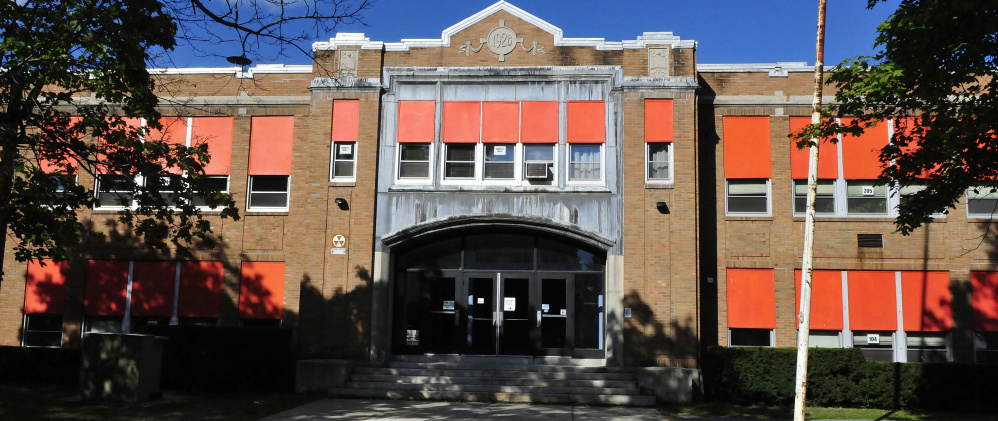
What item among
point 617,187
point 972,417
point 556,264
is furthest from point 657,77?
point 972,417

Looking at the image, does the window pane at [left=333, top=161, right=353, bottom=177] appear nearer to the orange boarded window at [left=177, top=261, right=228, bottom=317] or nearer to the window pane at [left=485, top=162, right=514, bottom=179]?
the window pane at [left=485, top=162, right=514, bottom=179]

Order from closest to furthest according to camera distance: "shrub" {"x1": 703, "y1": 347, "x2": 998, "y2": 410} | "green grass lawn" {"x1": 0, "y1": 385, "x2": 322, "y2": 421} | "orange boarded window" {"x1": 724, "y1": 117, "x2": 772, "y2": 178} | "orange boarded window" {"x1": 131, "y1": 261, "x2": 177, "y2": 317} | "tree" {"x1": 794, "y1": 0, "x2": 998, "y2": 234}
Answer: "tree" {"x1": 794, "y1": 0, "x2": 998, "y2": 234} → "green grass lawn" {"x1": 0, "y1": 385, "x2": 322, "y2": 421} → "shrub" {"x1": 703, "y1": 347, "x2": 998, "y2": 410} → "orange boarded window" {"x1": 724, "y1": 117, "x2": 772, "y2": 178} → "orange boarded window" {"x1": 131, "y1": 261, "x2": 177, "y2": 317}

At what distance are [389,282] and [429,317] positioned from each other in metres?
1.39

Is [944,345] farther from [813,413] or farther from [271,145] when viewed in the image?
[271,145]

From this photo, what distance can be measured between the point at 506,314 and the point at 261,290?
6.63 metres

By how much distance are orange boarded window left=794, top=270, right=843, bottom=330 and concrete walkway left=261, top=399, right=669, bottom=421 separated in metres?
5.98

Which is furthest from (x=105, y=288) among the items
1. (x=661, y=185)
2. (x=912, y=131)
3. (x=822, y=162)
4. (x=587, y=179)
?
(x=912, y=131)

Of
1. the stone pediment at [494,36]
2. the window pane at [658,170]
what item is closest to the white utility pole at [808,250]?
the window pane at [658,170]

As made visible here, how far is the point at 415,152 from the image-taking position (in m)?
20.1

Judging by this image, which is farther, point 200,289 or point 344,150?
point 200,289

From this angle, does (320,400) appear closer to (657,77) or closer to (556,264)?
(556,264)

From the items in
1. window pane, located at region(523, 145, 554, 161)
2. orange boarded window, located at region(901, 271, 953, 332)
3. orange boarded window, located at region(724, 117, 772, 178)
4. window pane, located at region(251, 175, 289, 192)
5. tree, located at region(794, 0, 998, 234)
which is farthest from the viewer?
window pane, located at region(251, 175, 289, 192)

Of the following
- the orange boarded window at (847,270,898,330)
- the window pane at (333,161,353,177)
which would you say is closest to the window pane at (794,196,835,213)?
the orange boarded window at (847,270,898,330)

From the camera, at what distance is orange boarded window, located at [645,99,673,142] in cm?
1948
